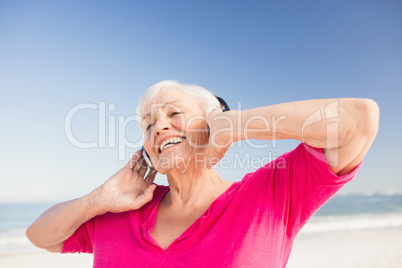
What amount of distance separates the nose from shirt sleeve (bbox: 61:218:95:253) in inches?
27.7

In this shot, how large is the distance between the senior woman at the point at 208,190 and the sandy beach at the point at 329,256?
4843 mm

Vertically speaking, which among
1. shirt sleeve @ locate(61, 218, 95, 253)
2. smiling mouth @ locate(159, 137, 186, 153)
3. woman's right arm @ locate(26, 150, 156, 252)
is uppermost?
smiling mouth @ locate(159, 137, 186, 153)

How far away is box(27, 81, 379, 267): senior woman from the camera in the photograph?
1256mm

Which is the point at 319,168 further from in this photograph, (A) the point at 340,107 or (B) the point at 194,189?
(B) the point at 194,189

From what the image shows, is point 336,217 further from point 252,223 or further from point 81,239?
point 252,223

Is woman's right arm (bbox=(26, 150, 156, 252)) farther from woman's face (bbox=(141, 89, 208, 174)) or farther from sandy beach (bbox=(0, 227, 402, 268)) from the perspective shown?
sandy beach (bbox=(0, 227, 402, 268))

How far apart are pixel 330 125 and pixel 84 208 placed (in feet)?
4.72

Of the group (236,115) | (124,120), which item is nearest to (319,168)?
(236,115)

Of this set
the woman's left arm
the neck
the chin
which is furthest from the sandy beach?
the woman's left arm

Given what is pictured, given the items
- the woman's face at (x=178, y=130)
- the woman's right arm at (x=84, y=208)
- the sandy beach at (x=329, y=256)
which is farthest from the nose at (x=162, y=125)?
the sandy beach at (x=329, y=256)

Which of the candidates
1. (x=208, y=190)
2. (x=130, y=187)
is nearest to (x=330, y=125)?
(x=208, y=190)

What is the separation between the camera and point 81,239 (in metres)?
2.04

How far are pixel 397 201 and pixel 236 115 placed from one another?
61.3 ft

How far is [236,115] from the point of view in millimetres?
1456
